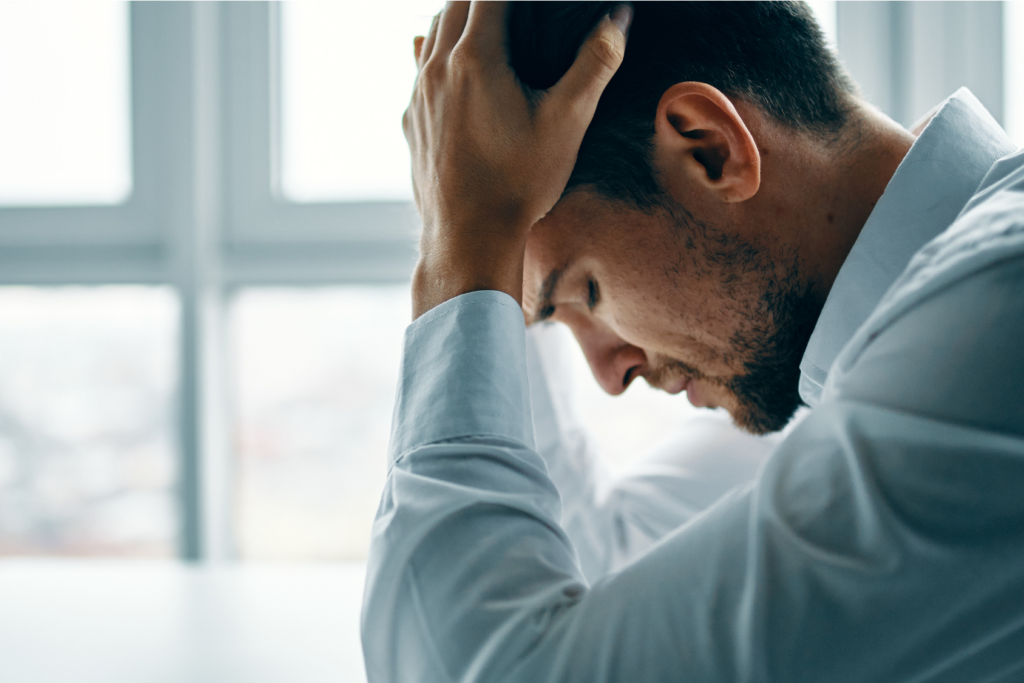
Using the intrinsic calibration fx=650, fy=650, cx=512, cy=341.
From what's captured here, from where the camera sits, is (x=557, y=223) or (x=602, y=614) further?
(x=557, y=223)

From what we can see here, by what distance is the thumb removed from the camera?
0.57 m

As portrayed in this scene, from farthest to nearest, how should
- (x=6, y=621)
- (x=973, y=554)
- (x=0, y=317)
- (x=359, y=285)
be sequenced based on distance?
(x=0, y=317) < (x=359, y=285) < (x=6, y=621) < (x=973, y=554)

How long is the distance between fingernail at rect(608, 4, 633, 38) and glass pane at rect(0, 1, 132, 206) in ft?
4.01

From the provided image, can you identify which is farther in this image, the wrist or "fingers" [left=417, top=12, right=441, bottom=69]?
"fingers" [left=417, top=12, right=441, bottom=69]

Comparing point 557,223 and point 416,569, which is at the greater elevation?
point 557,223

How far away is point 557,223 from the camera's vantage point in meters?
0.67

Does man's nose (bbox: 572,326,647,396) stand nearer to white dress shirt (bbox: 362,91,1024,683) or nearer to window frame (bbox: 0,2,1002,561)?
white dress shirt (bbox: 362,91,1024,683)


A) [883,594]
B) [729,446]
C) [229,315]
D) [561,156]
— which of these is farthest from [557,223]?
[229,315]

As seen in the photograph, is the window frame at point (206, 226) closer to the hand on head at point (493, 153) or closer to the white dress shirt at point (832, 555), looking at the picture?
the hand on head at point (493, 153)

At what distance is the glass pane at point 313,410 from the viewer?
1394 mm

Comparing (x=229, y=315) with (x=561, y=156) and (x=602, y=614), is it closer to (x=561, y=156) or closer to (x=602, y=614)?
(x=561, y=156)

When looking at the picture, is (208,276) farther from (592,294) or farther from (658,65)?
(658,65)

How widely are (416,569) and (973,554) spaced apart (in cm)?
34

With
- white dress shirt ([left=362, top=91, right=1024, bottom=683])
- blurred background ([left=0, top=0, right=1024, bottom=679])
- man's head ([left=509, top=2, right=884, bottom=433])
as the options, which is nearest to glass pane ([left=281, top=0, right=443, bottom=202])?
blurred background ([left=0, top=0, right=1024, bottom=679])
